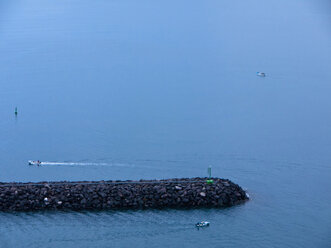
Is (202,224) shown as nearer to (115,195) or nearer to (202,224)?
(202,224)

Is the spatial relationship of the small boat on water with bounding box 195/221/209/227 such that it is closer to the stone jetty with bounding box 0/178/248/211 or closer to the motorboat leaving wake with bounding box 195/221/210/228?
the motorboat leaving wake with bounding box 195/221/210/228

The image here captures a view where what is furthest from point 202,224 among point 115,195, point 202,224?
point 115,195

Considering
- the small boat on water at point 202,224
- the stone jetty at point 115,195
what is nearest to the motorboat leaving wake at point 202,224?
the small boat on water at point 202,224

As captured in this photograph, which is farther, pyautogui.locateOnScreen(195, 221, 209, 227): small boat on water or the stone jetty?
the stone jetty

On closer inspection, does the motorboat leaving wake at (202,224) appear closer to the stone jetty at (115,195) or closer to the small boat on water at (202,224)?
the small boat on water at (202,224)

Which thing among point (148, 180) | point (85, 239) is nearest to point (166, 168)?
point (148, 180)

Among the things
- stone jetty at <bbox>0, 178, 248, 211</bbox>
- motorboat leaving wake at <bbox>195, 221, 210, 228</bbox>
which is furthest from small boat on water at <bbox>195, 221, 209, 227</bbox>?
stone jetty at <bbox>0, 178, 248, 211</bbox>

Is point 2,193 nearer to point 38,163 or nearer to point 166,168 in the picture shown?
point 38,163

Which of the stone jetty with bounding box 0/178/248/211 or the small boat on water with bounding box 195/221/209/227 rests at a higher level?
the stone jetty with bounding box 0/178/248/211
